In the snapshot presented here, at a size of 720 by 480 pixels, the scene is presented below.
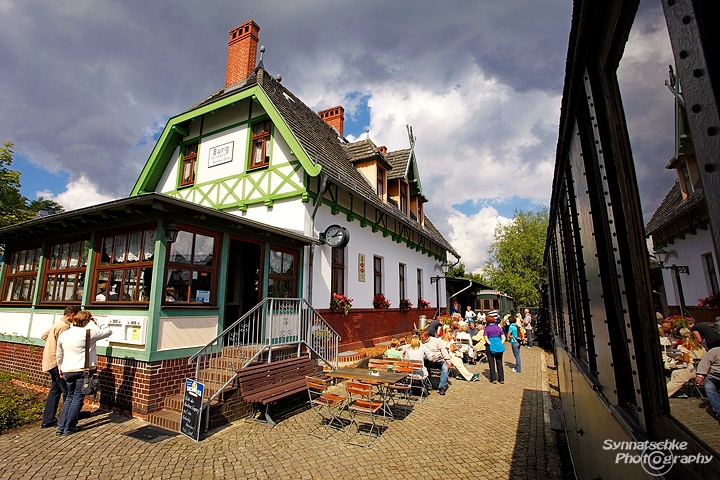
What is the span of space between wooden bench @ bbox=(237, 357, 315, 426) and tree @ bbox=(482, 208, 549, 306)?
2878 cm

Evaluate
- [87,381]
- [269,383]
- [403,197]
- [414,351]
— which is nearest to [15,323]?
[87,381]

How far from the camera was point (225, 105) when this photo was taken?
434 inches

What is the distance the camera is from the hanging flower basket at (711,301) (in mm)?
896

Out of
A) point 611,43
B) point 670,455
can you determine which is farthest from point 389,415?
point 611,43

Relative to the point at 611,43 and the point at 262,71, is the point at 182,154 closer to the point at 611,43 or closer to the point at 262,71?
the point at 262,71

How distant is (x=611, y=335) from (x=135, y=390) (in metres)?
7.18

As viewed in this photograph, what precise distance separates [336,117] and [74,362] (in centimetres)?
1542

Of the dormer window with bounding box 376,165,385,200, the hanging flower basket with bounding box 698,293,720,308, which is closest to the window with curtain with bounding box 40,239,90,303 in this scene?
the hanging flower basket with bounding box 698,293,720,308

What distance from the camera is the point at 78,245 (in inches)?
326

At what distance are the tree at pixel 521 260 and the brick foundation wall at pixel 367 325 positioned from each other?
1996 cm

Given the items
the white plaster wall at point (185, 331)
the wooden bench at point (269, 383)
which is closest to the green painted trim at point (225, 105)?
the white plaster wall at point (185, 331)

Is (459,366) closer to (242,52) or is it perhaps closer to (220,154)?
(220,154)

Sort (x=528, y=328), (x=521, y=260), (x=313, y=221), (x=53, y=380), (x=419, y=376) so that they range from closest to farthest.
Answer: (x=53, y=380) → (x=419, y=376) → (x=313, y=221) → (x=528, y=328) → (x=521, y=260)

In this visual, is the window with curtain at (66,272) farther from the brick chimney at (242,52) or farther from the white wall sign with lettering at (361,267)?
the brick chimney at (242,52)
